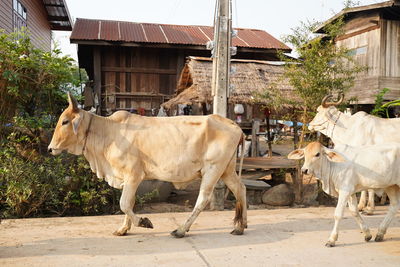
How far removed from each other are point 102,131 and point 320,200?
5336 millimetres

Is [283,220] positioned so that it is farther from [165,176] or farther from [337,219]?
[165,176]

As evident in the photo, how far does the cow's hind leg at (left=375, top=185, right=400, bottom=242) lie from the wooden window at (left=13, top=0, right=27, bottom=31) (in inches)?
523

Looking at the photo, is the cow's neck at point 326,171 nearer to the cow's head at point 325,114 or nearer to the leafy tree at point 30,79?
the cow's head at point 325,114

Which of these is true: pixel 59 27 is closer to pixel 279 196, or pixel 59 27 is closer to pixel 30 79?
pixel 30 79

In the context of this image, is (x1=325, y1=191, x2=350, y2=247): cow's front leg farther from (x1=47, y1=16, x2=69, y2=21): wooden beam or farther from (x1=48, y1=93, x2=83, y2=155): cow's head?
(x1=47, y1=16, x2=69, y2=21): wooden beam

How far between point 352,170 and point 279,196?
383cm

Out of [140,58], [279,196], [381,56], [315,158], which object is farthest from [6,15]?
[381,56]

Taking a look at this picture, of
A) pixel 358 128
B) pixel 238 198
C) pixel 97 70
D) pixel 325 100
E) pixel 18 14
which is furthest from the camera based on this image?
pixel 18 14

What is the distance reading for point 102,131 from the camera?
17.1 ft

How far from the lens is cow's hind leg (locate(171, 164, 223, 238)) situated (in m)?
5.07

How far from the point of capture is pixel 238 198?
546cm

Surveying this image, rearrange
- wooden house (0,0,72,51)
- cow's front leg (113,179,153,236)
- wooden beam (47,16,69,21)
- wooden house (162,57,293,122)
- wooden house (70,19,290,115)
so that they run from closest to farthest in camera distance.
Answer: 1. cow's front leg (113,179,153,236)
2. wooden house (162,57,293,122)
3. wooden house (70,19,290,115)
4. wooden house (0,0,72,51)
5. wooden beam (47,16,69,21)

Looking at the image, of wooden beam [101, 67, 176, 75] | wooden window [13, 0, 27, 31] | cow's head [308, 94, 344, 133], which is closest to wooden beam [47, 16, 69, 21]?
wooden window [13, 0, 27, 31]

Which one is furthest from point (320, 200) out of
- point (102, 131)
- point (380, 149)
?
point (102, 131)
